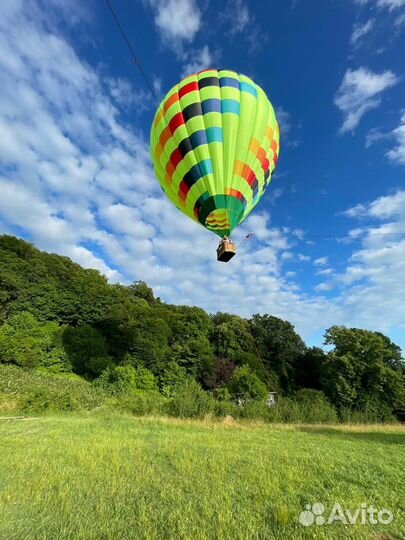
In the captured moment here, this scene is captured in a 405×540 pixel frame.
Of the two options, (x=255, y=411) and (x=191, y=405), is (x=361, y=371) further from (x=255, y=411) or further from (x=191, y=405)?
(x=191, y=405)

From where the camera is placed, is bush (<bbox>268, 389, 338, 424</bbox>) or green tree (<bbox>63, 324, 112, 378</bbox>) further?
green tree (<bbox>63, 324, 112, 378</bbox>)

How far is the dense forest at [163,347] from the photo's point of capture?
1561 inches

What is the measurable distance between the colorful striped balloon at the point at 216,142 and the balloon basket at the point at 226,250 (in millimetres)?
550

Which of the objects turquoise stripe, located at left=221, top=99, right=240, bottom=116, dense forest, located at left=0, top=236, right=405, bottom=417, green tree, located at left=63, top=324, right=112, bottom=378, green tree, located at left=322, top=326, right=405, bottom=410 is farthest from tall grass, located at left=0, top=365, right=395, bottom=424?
green tree, located at left=63, top=324, right=112, bottom=378

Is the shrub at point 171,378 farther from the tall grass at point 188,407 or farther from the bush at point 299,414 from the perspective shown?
the bush at point 299,414

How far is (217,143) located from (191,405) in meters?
16.1

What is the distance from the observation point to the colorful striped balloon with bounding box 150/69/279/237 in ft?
Answer: 30.8

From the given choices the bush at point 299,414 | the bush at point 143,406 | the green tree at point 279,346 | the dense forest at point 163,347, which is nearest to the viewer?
the bush at point 143,406

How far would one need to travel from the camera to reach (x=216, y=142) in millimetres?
9320

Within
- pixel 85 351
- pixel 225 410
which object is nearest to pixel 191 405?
pixel 225 410

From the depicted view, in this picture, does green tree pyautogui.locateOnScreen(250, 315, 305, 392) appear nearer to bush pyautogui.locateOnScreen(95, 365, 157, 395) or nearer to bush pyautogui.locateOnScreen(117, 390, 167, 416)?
bush pyautogui.locateOnScreen(95, 365, 157, 395)

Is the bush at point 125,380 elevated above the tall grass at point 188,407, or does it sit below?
above

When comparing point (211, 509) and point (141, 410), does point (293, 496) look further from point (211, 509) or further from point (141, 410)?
point (141, 410)

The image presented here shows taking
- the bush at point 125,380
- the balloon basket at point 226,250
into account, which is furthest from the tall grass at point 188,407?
the bush at point 125,380
